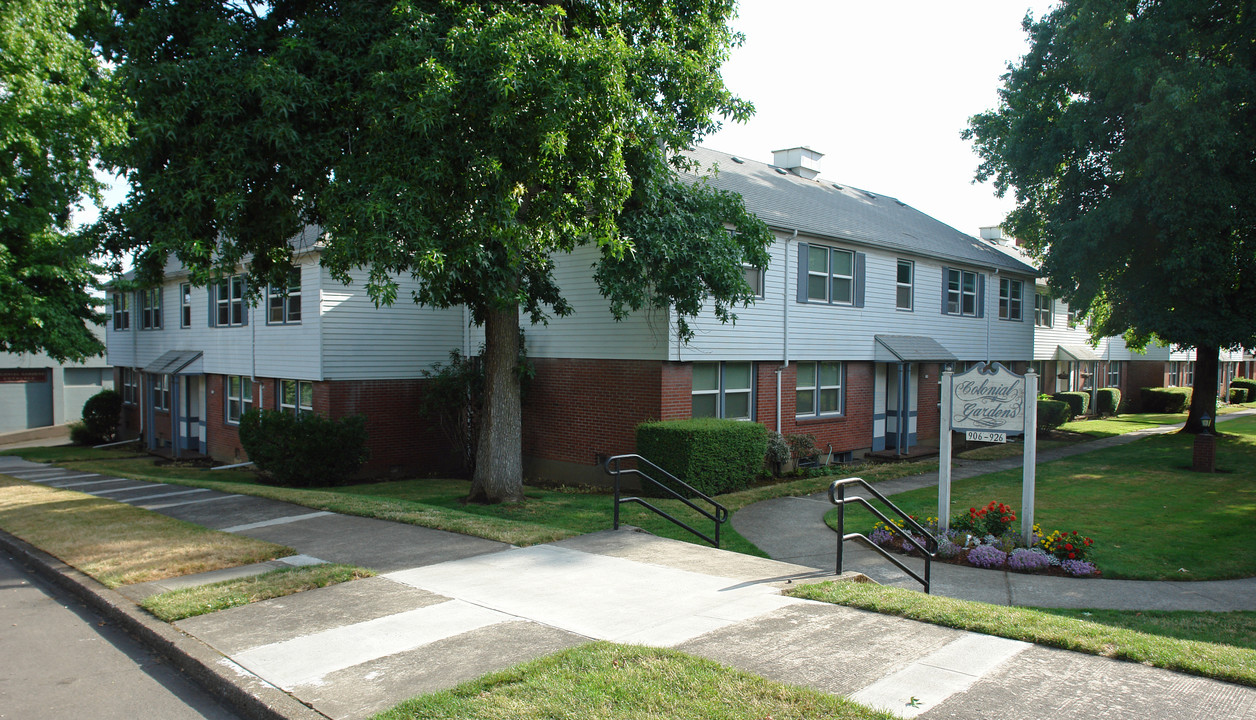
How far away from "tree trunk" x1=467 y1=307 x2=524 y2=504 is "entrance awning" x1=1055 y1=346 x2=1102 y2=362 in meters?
25.7

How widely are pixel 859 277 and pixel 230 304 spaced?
59.3 ft

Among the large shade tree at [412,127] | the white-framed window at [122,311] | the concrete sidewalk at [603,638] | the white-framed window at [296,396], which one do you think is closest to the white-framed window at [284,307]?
the white-framed window at [296,396]

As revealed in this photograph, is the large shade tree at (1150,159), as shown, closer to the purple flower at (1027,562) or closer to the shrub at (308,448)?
the purple flower at (1027,562)

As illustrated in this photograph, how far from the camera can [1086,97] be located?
953 inches

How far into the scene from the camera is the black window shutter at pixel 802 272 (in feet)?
60.2

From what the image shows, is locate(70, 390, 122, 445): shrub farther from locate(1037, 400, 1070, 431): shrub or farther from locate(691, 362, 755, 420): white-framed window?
locate(1037, 400, 1070, 431): shrub

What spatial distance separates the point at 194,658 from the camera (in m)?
5.47

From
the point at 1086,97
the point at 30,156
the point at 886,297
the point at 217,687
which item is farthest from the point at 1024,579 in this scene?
the point at 30,156

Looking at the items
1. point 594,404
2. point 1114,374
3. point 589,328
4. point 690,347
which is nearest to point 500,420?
point 594,404

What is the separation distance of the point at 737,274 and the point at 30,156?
57.7 feet

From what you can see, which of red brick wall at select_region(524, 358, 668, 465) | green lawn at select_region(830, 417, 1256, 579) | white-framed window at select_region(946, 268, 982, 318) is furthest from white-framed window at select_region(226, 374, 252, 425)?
white-framed window at select_region(946, 268, 982, 318)

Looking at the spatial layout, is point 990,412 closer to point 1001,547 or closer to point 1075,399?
point 1001,547

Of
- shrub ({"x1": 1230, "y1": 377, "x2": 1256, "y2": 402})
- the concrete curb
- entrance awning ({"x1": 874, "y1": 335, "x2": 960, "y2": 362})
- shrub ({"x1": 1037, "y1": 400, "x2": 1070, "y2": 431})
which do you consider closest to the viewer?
the concrete curb

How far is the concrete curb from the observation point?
4695 millimetres
